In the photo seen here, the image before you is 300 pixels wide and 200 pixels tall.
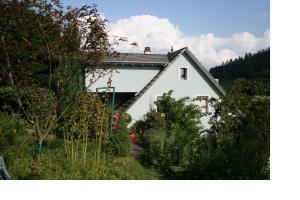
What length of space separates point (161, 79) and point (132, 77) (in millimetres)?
1120

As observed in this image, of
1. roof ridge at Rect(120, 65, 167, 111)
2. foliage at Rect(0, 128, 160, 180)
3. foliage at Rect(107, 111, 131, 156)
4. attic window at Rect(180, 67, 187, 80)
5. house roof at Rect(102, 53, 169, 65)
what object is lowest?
foliage at Rect(0, 128, 160, 180)

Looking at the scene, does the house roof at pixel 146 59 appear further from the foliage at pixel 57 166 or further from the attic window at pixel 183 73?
the foliage at pixel 57 166

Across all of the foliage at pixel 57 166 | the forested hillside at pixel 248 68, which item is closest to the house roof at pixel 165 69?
the forested hillside at pixel 248 68

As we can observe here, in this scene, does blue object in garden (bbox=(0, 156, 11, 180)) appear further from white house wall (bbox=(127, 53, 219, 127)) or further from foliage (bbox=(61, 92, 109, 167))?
white house wall (bbox=(127, 53, 219, 127))

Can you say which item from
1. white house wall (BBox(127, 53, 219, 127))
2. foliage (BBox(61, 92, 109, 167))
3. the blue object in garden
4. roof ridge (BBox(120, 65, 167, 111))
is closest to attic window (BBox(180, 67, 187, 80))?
white house wall (BBox(127, 53, 219, 127))

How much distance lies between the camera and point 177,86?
47.6 feet

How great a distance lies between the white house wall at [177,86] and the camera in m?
13.9

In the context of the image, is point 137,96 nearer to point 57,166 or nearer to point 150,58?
point 150,58

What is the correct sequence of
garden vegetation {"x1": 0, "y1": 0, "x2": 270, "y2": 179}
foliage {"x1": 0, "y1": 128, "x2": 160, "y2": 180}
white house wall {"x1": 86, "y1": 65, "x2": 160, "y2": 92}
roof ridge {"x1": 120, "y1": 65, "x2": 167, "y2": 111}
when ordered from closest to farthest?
1. foliage {"x1": 0, "y1": 128, "x2": 160, "y2": 180}
2. garden vegetation {"x1": 0, "y1": 0, "x2": 270, "y2": 179}
3. roof ridge {"x1": 120, "y1": 65, "x2": 167, "y2": 111}
4. white house wall {"x1": 86, "y1": 65, "x2": 160, "y2": 92}

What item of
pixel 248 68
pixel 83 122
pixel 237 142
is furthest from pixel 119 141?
pixel 248 68

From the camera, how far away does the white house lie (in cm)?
1423

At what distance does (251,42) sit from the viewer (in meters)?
7.14
